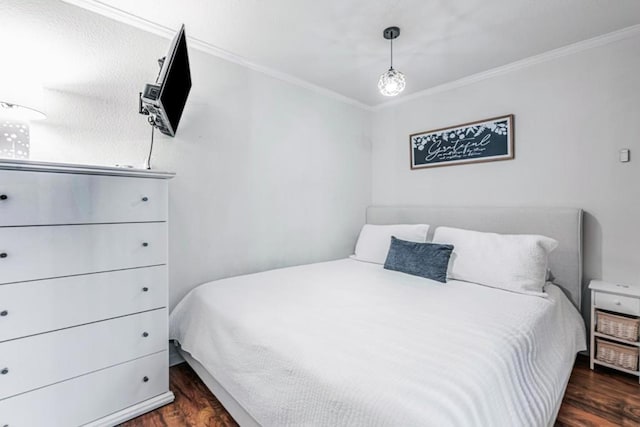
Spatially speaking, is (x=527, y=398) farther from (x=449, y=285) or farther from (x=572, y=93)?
(x=572, y=93)

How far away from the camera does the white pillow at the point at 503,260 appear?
196cm

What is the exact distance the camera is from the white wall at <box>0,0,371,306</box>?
1.71 metres

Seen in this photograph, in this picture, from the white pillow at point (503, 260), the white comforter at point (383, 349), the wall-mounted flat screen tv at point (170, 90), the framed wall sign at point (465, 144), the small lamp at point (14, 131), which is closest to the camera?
the white comforter at point (383, 349)

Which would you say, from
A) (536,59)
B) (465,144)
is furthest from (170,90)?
(536,59)

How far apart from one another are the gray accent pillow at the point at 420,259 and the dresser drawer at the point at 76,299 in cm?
176

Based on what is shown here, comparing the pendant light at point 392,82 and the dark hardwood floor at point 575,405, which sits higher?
the pendant light at point 392,82

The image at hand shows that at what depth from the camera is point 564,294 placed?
2.21m

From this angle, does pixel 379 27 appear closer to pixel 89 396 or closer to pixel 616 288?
pixel 616 288

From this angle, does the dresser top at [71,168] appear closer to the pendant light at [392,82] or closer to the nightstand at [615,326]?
the pendant light at [392,82]

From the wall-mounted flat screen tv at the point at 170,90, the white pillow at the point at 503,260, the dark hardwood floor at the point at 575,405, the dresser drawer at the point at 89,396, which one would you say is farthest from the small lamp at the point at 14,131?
the white pillow at the point at 503,260

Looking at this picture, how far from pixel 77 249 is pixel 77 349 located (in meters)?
0.49

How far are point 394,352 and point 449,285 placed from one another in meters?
1.16

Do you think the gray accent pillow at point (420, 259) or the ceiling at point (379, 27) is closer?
the ceiling at point (379, 27)

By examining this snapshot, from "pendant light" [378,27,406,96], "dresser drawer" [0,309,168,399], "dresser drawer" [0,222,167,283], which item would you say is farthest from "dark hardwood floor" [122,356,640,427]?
"pendant light" [378,27,406,96]
